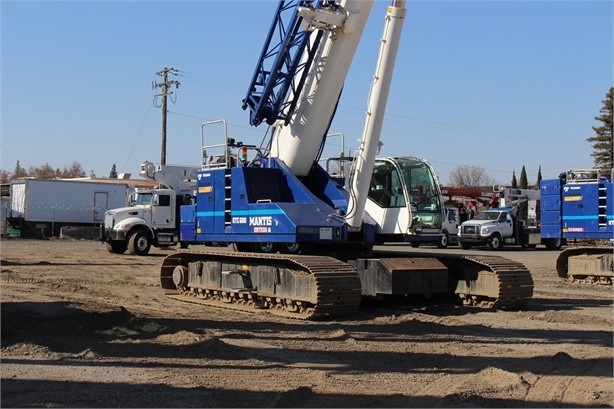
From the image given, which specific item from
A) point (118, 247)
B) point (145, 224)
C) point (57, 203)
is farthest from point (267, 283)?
point (57, 203)

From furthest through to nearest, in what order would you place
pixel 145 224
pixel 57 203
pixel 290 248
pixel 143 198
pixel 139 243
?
pixel 57 203, pixel 143 198, pixel 145 224, pixel 139 243, pixel 290 248

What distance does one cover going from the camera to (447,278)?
1365cm

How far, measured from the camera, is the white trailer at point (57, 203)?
159 ft

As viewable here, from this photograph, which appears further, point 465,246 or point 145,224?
point 465,246

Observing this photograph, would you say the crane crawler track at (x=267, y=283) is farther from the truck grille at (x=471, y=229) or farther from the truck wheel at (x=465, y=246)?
the truck wheel at (x=465, y=246)

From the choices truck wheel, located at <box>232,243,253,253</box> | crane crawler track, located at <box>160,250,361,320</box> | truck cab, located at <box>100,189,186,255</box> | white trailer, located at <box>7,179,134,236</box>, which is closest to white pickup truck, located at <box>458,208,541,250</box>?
truck cab, located at <box>100,189,186,255</box>

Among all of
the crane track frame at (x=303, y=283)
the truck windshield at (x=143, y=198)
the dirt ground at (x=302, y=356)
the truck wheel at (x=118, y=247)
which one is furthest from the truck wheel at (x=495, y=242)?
the crane track frame at (x=303, y=283)

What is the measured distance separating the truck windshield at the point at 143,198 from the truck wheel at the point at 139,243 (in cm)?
132

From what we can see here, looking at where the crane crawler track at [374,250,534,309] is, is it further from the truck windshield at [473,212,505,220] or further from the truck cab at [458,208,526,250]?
the truck windshield at [473,212,505,220]

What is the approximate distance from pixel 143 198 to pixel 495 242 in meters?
18.5

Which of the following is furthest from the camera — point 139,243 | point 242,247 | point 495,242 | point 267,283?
point 495,242

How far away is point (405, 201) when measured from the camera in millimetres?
13594

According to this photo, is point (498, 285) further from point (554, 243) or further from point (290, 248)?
point (554, 243)

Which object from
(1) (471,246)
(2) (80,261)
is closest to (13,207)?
(2) (80,261)
